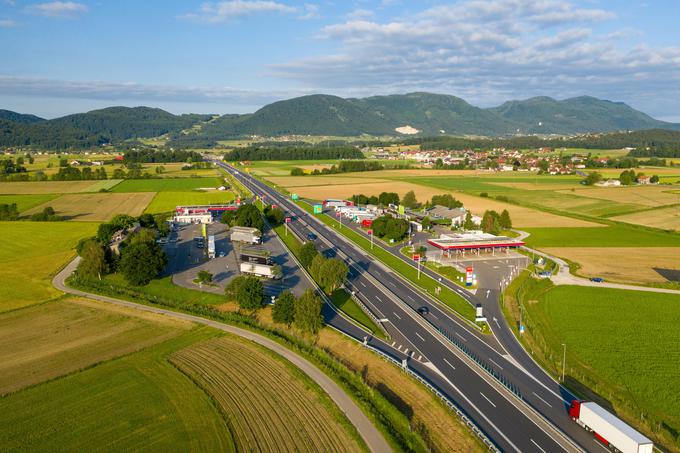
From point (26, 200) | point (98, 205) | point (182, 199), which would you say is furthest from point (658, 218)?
point (26, 200)

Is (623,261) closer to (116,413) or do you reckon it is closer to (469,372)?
(469,372)

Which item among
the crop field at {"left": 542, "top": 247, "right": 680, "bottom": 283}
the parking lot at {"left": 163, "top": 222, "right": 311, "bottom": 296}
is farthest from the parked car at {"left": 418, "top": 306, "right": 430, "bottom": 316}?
the crop field at {"left": 542, "top": 247, "right": 680, "bottom": 283}

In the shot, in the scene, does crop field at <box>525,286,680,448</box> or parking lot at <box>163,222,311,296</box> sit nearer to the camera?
crop field at <box>525,286,680,448</box>

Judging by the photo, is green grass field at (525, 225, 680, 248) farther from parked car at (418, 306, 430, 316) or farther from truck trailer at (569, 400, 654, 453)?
truck trailer at (569, 400, 654, 453)

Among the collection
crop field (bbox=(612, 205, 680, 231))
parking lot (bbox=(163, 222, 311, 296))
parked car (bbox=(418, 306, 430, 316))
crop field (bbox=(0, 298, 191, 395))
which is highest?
crop field (bbox=(612, 205, 680, 231))

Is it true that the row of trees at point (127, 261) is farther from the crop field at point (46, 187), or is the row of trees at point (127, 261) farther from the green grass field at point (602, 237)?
the crop field at point (46, 187)

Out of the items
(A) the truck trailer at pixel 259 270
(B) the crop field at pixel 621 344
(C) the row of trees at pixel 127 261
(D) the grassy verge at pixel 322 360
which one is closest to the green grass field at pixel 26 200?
(C) the row of trees at pixel 127 261

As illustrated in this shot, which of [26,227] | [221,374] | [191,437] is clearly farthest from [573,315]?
[26,227]
